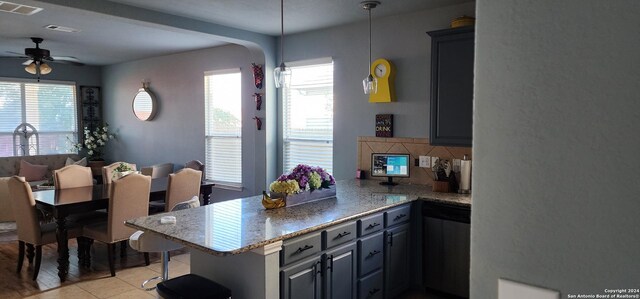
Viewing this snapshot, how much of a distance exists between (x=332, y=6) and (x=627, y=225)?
3.69 metres

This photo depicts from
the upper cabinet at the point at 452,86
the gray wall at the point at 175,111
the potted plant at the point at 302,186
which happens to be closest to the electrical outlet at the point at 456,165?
the upper cabinet at the point at 452,86

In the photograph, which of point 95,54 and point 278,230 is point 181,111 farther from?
point 278,230

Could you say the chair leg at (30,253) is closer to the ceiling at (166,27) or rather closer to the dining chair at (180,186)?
the dining chair at (180,186)

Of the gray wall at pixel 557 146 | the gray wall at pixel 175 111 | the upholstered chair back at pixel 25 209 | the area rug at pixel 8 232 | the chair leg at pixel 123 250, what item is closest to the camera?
the gray wall at pixel 557 146

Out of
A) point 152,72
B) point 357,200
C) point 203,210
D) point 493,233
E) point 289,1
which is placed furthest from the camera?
point 152,72

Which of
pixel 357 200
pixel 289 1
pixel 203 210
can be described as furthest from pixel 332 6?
pixel 203 210

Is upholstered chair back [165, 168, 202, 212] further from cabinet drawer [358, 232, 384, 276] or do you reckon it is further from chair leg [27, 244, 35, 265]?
cabinet drawer [358, 232, 384, 276]

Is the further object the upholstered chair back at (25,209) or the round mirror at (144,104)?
the round mirror at (144,104)

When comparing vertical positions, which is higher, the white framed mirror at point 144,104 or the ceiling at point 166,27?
the ceiling at point 166,27

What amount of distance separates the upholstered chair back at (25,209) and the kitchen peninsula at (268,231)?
2.04 metres

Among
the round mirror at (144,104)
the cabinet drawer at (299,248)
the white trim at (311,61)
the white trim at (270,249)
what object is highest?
the white trim at (311,61)

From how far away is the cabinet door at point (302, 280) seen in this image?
2445mm

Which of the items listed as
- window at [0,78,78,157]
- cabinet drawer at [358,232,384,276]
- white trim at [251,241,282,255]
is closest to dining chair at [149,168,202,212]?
cabinet drawer at [358,232,384,276]

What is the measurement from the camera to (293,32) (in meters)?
5.14
